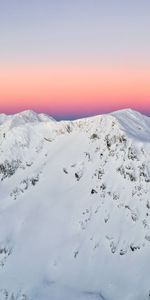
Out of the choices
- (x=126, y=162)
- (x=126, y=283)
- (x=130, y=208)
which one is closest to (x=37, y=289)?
(x=126, y=283)

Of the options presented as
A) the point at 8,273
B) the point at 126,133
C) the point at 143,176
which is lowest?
the point at 8,273

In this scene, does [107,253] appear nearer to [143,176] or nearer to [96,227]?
[96,227]

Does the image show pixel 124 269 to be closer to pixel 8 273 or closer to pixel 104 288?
pixel 104 288

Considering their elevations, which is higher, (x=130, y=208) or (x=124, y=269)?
(x=130, y=208)

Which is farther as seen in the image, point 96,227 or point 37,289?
point 96,227

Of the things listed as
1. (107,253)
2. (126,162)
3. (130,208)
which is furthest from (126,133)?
(107,253)

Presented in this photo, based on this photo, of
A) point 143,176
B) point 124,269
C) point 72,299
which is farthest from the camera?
point 143,176

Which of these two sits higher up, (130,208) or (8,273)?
(130,208)

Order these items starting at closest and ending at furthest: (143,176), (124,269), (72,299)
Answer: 1. (72,299)
2. (124,269)
3. (143,176)

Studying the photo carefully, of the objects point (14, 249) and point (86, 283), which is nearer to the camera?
point (86, 283)
